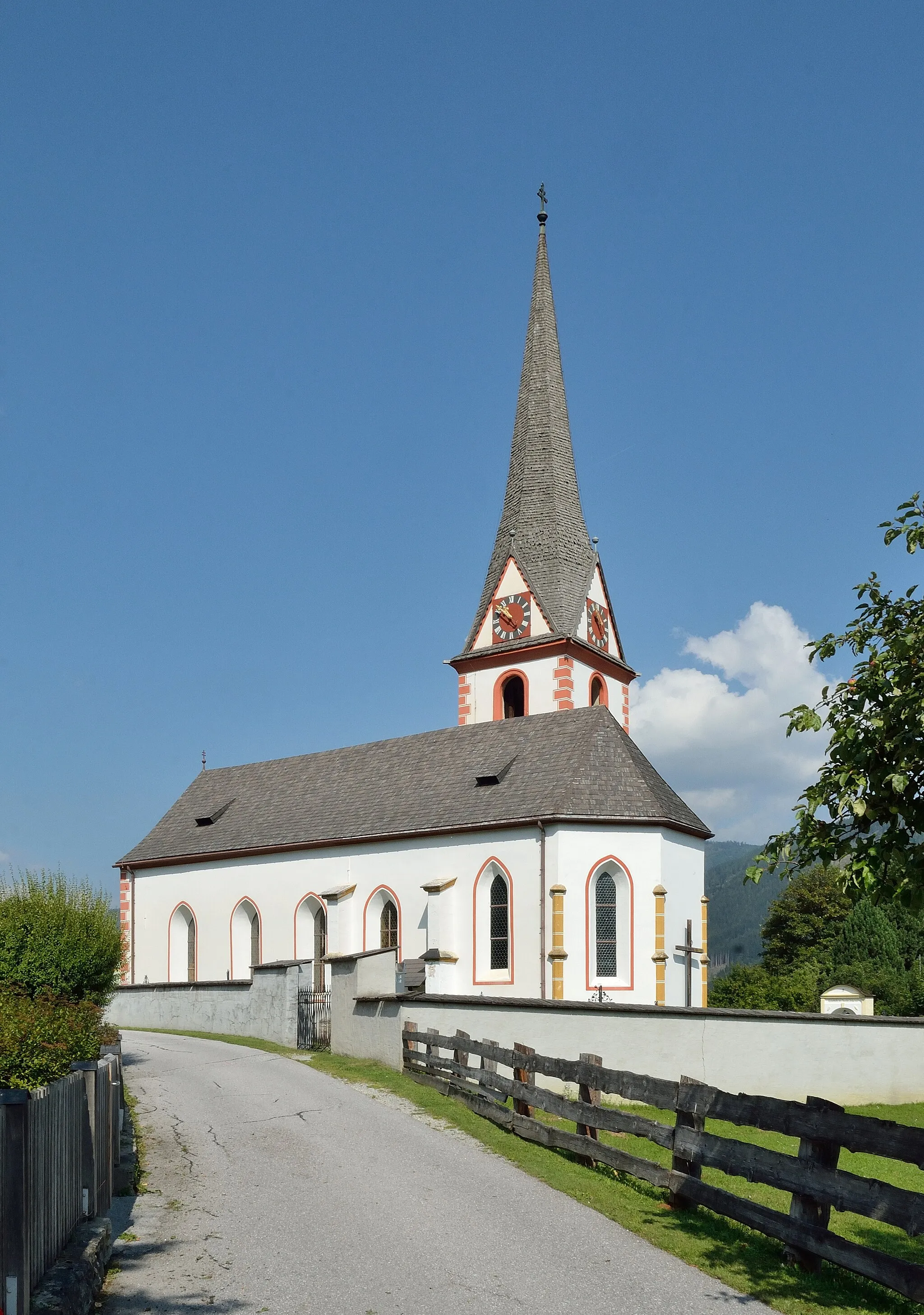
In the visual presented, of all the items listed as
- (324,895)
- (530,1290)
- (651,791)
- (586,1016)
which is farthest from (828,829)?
(324,895)

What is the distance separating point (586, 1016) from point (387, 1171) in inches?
299

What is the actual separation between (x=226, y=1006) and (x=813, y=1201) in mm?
21726

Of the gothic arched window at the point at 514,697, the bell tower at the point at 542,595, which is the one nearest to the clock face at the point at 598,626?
the bell tower at the point at 542,595

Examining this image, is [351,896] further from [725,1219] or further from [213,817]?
[725,1219]

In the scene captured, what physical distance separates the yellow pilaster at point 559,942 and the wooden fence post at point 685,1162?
18.5m

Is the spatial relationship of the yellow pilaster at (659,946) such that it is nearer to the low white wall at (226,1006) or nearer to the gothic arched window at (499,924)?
the gothic arched window at (499,924)

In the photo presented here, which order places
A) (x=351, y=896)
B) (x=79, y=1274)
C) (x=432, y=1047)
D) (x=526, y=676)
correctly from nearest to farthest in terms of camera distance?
(x=79, y=1274) < (x=432, y=1047) < (x=351, y=896) < (x=526, y=676)

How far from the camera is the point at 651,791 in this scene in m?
30.8

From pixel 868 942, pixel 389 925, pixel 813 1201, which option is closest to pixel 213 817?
pixel 389 925

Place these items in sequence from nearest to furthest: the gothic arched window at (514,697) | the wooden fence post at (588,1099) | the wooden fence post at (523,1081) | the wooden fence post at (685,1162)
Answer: the wooden fence post at (685,1162), the wooden fence post at (588,1099), the wooden fence post at (523,1081), the gothic arched window at (514,697)

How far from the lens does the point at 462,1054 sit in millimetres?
17188

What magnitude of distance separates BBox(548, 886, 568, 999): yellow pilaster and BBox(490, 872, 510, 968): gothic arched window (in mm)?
1641

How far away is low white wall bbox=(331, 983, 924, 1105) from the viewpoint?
60.8ft

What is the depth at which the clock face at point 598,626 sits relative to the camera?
43594 mm
